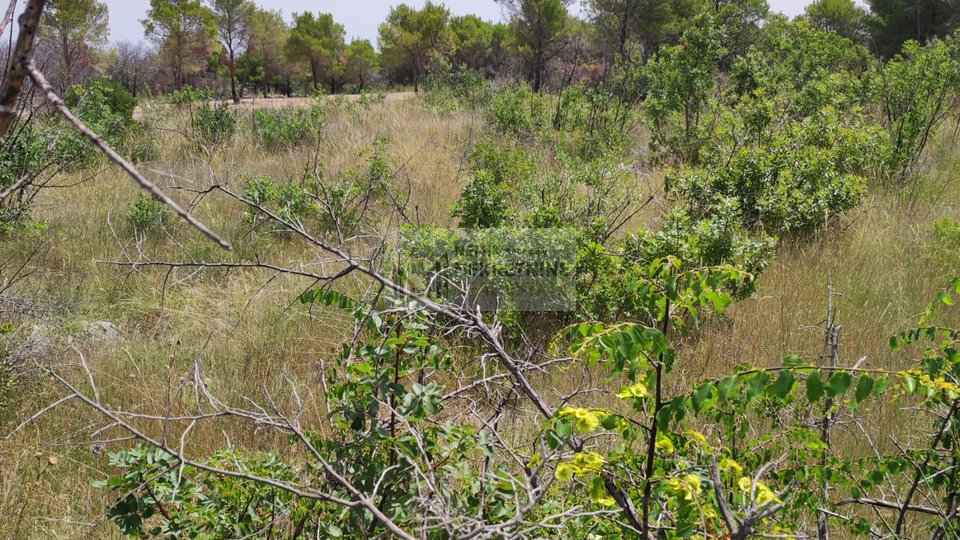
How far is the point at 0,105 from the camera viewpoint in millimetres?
538

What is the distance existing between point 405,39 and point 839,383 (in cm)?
3102

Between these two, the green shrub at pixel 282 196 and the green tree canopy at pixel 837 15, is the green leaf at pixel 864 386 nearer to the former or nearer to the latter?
the green shrub at pixel 282 196

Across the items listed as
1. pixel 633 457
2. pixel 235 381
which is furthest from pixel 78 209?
pixel 633 457

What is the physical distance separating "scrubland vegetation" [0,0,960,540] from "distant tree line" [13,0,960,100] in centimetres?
459

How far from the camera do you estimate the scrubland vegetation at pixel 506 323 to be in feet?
4.27

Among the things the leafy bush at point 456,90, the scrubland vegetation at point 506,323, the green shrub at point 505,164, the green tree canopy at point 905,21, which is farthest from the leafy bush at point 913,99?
the green tree canopy at point 905,21

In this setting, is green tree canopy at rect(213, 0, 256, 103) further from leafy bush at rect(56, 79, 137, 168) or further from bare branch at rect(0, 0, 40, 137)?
bare branch at rect(0, 0, 40, 137)

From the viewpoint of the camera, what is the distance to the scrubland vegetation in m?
1.30

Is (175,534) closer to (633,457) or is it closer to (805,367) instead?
(633,457)

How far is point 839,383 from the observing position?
37.3 inches

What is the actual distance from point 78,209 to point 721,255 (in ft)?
17.5

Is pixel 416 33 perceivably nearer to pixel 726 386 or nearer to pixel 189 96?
pixel 189 96

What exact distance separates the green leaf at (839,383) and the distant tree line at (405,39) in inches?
401

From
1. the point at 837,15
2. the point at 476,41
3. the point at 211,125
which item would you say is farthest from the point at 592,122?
the point at 476,41
